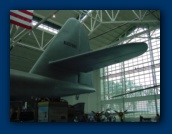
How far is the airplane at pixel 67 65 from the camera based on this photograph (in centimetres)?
349

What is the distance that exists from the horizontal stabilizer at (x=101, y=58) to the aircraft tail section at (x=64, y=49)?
6.3 inches

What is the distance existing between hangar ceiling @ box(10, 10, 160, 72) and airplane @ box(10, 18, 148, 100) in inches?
9.6

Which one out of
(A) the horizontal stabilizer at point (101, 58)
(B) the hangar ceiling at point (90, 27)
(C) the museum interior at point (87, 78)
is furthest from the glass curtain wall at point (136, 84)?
(B) the hangar ceiling at point (90, 27)

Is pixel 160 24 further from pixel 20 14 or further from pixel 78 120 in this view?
pixel 20 14

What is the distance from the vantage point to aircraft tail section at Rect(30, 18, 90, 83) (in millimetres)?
4074

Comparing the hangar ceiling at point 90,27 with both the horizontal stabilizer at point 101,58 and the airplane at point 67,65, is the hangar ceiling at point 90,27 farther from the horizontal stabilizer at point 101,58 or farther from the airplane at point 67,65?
the horizontal stabilizer at point 101,58

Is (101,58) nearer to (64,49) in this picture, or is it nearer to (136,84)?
(136,84)

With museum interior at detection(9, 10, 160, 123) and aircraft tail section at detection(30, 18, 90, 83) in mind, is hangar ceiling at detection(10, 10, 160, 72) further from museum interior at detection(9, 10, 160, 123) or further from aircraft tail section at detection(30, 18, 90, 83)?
aircraft tail section at detection(30, 18, 90, 83)

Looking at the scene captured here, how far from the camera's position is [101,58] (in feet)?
11.8

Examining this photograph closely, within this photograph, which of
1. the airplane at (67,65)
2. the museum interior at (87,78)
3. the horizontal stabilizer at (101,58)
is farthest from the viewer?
the museum interior at (87,78)

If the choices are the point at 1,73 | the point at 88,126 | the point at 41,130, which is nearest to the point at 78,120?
the point at 88,126

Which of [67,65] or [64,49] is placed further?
[64,49]

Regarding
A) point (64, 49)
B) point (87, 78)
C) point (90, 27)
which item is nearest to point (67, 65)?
point (64, 49)

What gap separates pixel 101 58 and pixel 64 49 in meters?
1.24
